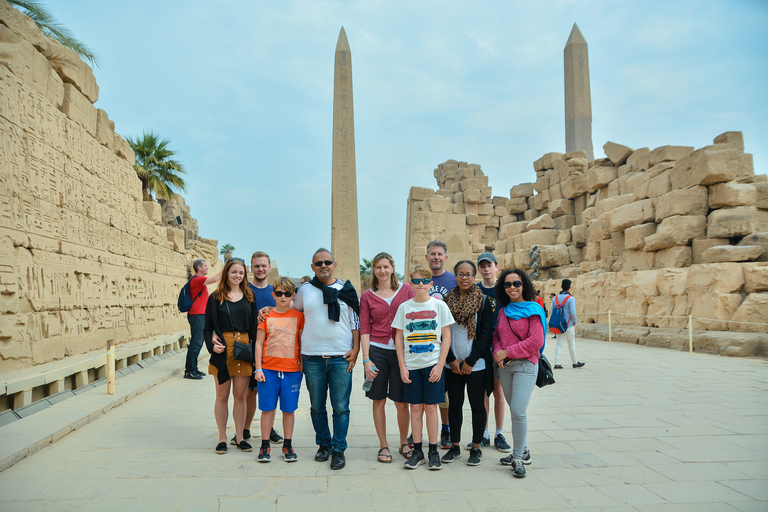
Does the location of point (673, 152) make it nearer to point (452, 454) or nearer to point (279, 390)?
point (452, 454)

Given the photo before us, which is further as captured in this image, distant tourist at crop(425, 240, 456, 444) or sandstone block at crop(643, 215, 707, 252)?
sandstone block at crop(643, 215, 707, 252)

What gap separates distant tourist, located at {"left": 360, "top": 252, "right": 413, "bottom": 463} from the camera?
3.56 metres

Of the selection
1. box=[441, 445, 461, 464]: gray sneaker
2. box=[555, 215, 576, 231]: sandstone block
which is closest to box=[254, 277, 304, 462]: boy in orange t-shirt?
box=[441, 445, 461, 464]: gray sneaker

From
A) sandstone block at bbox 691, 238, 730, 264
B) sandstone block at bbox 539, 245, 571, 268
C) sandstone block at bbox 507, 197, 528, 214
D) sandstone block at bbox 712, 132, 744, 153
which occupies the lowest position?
sandstone block at bbox 691, 238, 730, 264

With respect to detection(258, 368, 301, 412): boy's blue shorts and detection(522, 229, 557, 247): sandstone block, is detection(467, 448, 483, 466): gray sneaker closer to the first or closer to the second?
detection(258, 368, 301, 412): boy's blue shorts

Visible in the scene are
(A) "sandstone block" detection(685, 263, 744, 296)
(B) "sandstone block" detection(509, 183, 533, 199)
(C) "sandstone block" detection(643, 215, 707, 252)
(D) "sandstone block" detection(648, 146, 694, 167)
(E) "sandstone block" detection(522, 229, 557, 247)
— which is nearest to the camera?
(A) "sandstone block" detection(685, 263, 744, 296)

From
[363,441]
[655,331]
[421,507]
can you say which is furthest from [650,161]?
[421,507]

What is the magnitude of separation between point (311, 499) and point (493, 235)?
2096 centimetres

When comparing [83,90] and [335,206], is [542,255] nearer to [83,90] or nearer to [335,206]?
[335,206]

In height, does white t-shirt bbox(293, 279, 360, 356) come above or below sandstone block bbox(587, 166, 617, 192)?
below

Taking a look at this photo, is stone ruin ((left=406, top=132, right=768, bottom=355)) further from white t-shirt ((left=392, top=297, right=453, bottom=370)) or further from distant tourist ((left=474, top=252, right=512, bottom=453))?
white t-shirt ((left=392, top=297, right=453, bottom=370))

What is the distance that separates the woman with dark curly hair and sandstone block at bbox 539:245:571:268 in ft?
40.3

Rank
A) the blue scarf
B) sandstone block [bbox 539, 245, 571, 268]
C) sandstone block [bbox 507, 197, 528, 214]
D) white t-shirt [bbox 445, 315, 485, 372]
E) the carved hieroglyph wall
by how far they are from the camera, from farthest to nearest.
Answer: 1. sandstone block [bbox 507, 197, 528, 214]
2. sandstone block [bbox 539, 245, 571, 268]
3. the carved hieroglyph wall
4. white t-shirt [bbox 445, 315, 485, 372]
5. the blue scarf

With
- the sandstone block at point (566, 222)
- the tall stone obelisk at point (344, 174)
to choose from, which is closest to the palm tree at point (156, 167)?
the tall stone obelisk at point (344, 174)
